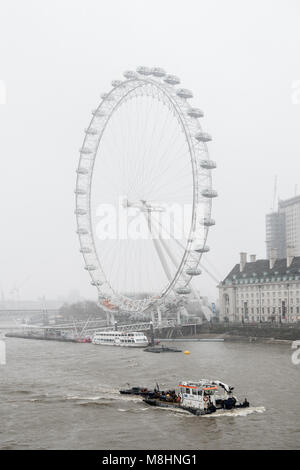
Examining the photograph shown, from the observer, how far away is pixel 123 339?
62000 mm

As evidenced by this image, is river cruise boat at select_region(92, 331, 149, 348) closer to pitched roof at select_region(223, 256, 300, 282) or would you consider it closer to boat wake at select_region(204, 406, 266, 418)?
pitched roof at select_region(223, 256, 300, 282)

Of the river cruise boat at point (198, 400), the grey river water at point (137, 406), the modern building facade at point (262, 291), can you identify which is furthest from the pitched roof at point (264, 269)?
the river cruise boat at point (198, 400)

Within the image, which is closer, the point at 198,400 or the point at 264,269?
the point at 198,400

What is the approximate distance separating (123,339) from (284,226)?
9817 centimetres

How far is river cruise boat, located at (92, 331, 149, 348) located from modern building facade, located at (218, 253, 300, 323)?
14062 millimetres

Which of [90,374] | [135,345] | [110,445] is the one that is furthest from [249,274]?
[110,445]

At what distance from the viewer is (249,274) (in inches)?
2867

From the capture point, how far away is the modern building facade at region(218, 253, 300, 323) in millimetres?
66625

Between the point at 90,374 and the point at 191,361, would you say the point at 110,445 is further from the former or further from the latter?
the point at 191,361

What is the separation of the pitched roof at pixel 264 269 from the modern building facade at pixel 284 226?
74651mm

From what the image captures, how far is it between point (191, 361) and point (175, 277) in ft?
64.4

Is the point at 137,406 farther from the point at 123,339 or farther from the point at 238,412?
the point at 123,339

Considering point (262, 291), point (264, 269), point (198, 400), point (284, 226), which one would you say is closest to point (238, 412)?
point (198, 400)

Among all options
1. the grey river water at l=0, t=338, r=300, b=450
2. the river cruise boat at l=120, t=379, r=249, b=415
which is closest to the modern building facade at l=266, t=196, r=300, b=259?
the grey river water at l=0, t=338, r=300, b=450
